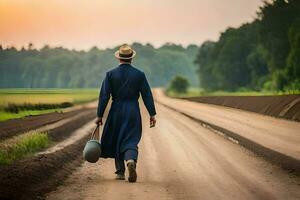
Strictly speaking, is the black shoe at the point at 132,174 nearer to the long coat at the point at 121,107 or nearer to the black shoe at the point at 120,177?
the black shoe at the point at 120,177

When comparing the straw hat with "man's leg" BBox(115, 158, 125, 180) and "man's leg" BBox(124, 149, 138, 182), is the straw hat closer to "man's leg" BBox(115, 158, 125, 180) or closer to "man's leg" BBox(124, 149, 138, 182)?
"man's leg" BBox(124, 149, 138, 182)

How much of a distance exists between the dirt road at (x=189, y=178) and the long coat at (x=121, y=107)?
688 mm

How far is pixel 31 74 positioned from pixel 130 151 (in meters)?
130

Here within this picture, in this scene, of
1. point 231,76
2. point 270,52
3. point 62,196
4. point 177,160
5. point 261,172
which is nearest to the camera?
point 62,196

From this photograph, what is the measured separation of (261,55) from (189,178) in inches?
3254

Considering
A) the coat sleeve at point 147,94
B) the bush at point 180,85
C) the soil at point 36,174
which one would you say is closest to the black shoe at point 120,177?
the soil at point 36,174

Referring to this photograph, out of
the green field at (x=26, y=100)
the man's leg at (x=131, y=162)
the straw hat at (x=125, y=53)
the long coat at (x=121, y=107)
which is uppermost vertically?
the straw hat at (x=125, y=53)

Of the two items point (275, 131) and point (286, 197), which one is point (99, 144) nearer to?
point (286, 197)

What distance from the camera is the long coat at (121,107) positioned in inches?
483

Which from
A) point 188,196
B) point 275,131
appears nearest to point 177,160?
point 188,196

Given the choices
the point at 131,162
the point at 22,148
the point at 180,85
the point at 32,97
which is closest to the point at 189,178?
the point at 131,162

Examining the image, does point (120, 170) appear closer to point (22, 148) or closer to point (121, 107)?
point (121, 107)

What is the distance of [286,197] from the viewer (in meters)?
9.90

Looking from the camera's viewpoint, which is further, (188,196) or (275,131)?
(275,131)
